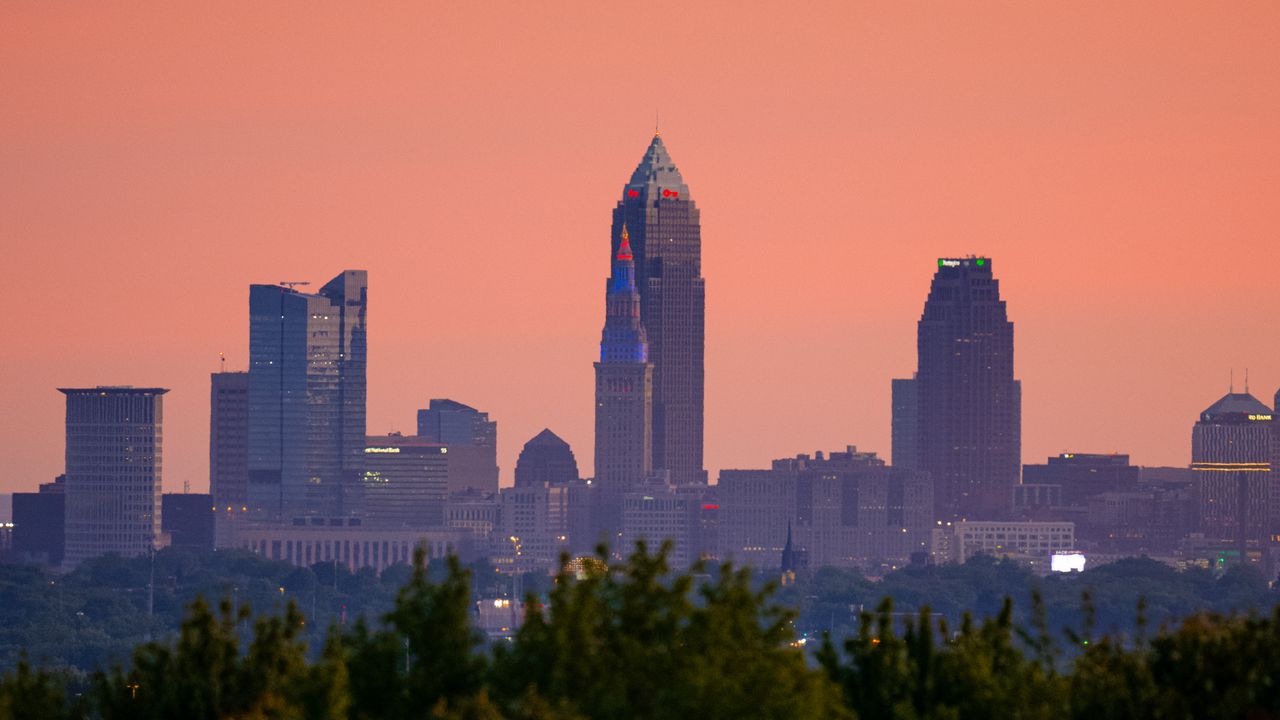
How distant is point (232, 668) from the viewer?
82.2 metres

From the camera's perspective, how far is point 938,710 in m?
83.6

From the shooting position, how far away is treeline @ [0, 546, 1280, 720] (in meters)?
79.3

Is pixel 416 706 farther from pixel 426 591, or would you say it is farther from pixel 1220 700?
pixel 1220 700

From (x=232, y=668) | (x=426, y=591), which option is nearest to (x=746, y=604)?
(x=426, y=591)

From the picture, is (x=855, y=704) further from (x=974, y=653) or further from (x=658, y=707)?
(x=658, y=707)

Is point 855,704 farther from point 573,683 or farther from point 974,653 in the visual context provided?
point 573,683

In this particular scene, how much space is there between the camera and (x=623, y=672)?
7981 centimetres

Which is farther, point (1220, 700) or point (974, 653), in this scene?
point (974, 653)

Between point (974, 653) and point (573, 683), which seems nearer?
point (573, 683)

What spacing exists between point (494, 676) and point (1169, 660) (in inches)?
753

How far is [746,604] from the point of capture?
84.8 metres

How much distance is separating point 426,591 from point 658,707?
9.39m

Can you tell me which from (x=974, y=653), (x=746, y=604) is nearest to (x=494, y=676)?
(x=746, y=604)

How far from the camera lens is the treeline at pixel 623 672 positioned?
260 feet
